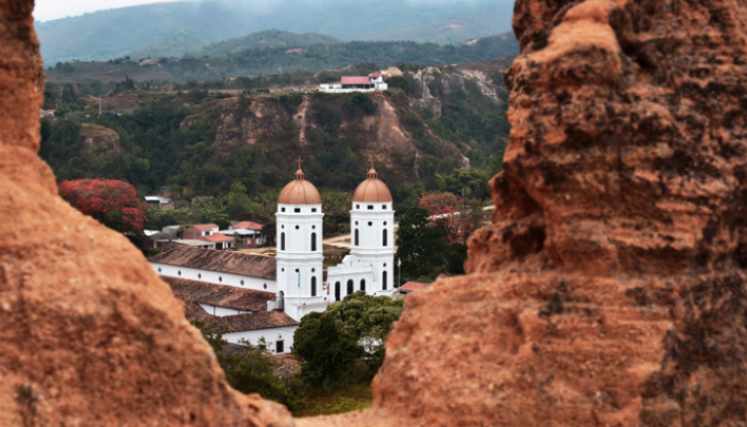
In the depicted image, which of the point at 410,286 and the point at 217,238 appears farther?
the point at 217,238

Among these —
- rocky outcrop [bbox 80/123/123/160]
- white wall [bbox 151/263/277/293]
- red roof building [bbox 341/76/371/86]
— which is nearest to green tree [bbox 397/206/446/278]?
white wall [bbox 151/263/277/293]

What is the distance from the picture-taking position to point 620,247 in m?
7.66

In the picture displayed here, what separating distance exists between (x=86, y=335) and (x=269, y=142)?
325 ft

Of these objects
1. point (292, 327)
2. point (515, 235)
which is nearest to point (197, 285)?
point (292, 327)

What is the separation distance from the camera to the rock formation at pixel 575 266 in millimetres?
6621

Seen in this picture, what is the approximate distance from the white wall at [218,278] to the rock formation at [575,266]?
140 feet

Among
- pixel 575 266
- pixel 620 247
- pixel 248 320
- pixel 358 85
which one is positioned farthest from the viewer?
pixel 358 85

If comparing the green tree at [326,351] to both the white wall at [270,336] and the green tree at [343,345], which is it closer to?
the green tree at [343,345]

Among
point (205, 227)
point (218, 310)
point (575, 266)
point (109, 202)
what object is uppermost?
point (575, 266)

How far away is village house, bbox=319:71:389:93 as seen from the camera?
11954 cm

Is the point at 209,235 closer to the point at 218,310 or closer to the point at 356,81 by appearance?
the point at 218,310

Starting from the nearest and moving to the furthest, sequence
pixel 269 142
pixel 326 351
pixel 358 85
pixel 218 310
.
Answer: pixel 326 351
pixel 218 310
pixel 269 142
pixel 358 85

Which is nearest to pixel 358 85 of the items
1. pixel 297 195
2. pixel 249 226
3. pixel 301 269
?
pixel 249 226

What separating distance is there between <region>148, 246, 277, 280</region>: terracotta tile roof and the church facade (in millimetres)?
1823
